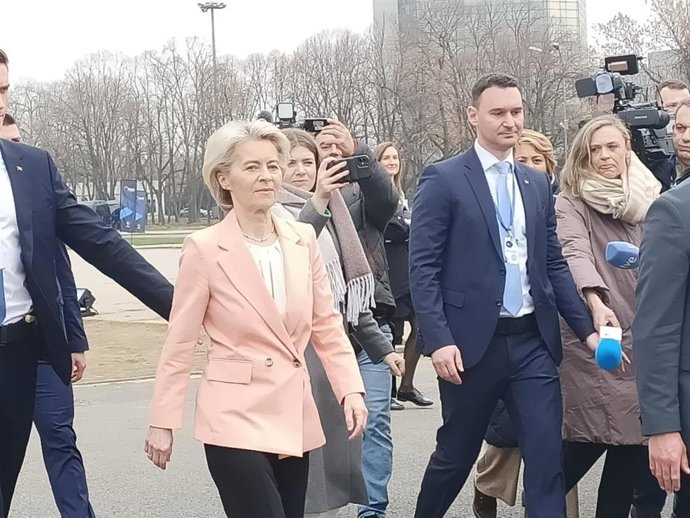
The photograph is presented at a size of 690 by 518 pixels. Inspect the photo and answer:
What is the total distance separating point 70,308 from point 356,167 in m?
1.42

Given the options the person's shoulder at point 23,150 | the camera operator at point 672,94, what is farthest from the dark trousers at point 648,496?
the person's shoulder at point 23,150

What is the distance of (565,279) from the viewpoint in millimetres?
4527

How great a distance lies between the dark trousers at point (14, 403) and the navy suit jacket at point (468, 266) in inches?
62.7

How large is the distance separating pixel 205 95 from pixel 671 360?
59.8m

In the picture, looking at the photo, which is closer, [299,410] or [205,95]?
[299,410]

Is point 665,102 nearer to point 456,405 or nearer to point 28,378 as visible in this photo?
point 456,405

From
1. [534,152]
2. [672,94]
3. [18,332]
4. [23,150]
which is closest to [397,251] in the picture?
[534,152]

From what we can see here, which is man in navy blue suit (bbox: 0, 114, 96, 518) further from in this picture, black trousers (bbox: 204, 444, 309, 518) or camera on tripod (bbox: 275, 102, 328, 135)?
black trousers (bbox: 204, 444, 309, 518)

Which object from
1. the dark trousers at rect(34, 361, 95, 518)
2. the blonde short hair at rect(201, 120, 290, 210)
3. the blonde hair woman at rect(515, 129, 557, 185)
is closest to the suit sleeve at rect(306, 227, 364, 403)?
the blonde short hair at rect(201, 120, 290, 210)

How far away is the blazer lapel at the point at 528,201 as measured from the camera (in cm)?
441

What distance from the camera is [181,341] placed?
3490mm

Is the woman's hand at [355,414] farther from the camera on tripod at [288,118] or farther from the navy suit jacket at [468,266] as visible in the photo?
the camera on tripod at [288,118]

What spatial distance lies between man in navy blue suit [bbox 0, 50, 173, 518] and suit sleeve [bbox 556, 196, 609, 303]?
1.84m

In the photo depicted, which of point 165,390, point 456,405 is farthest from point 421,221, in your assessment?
point 165,390
